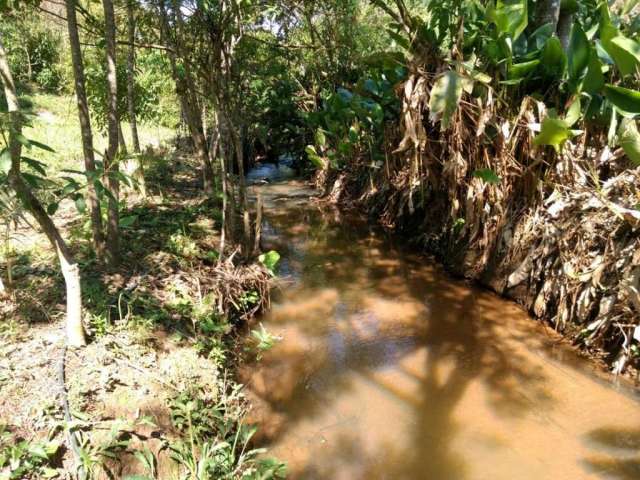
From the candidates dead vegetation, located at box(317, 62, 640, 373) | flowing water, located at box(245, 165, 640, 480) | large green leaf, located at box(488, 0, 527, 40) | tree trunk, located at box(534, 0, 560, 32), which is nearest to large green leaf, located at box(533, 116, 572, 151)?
dead vegetation, located at box(317, 62, 640, 373)

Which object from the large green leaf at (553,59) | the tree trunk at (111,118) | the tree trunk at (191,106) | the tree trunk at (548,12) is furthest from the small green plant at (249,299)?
the tree trunk at (548,12)

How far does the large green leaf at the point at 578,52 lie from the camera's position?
10.5ft

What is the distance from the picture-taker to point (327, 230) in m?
6.23

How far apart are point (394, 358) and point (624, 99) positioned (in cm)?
233

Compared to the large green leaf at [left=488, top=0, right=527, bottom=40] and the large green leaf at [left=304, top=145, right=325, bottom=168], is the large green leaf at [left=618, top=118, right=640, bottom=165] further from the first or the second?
the large green leaf at [left=304, top=145, right=325, bottom=168]

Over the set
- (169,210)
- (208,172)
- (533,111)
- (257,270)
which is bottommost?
(257,270)

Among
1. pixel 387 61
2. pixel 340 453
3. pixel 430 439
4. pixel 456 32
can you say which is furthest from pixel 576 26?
pixel 340 453

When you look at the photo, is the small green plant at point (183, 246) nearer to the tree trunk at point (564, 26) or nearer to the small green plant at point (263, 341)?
the small green plant at point (263, 341)

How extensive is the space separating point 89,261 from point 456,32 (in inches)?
141

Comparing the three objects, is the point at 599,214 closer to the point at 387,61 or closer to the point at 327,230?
the point at 387,61

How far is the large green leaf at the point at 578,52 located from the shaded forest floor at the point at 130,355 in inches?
114

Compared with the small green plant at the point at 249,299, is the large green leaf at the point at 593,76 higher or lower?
higher

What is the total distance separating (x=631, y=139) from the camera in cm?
279

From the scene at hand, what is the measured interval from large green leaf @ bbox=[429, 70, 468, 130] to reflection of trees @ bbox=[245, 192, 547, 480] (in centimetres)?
162
